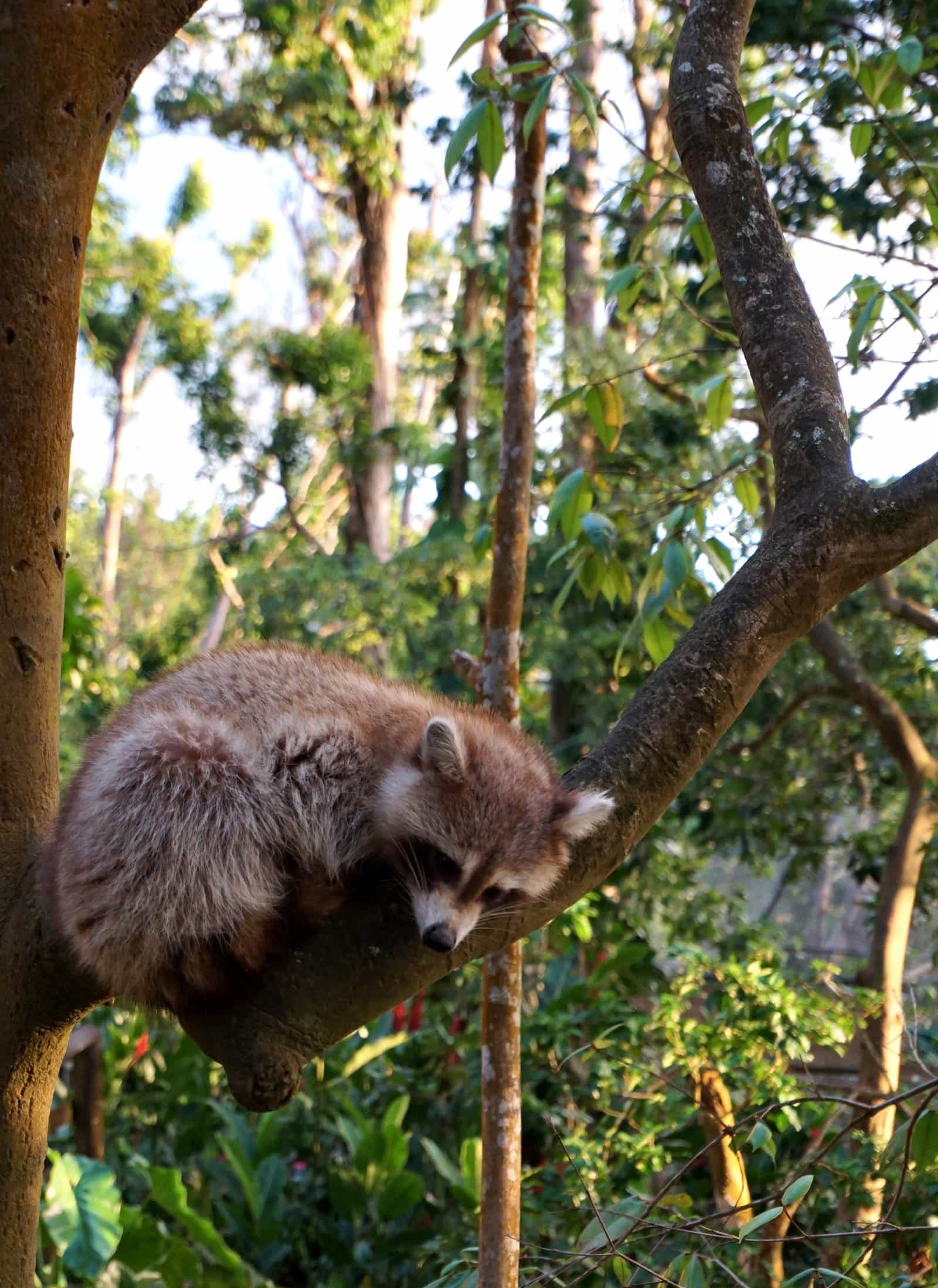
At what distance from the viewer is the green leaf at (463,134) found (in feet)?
7.64

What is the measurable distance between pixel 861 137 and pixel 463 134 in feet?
3.18

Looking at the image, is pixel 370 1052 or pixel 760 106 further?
pixel 370 1052

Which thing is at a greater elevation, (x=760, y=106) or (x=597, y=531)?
(x=760, y=106)

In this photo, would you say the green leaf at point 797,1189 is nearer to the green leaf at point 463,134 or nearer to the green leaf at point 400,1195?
the green leaf at point 463,134

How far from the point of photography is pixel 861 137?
2662 mm

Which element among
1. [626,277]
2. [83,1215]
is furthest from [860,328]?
[83,1215]

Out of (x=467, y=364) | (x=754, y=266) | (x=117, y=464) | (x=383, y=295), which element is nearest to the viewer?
(x=754, y=266)

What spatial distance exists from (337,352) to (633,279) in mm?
9477

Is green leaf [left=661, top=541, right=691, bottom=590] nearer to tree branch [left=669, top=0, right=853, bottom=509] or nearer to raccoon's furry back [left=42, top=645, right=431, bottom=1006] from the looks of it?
tree branch [left=669, top=0, right=853, bottom=509]

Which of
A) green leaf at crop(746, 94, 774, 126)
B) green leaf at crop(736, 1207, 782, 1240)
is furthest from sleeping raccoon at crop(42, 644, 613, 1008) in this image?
green leaf at crop(746, 94, 774, 126)

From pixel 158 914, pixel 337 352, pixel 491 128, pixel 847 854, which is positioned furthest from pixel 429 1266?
pixel 337 352

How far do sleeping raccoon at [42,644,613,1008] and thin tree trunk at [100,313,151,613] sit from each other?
59.7ft

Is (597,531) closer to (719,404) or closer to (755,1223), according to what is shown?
(719,404)

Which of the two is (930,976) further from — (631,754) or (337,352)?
(337,352)
